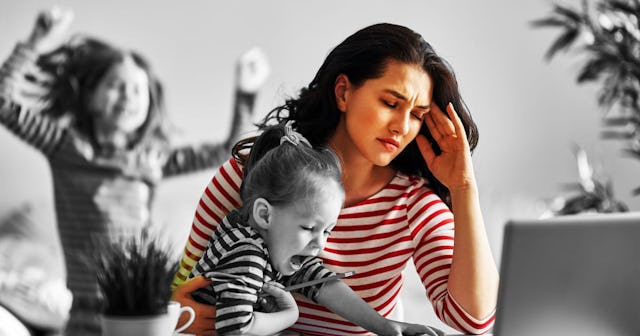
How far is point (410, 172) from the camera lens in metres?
1.95

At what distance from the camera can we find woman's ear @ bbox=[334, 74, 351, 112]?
184 centimetres

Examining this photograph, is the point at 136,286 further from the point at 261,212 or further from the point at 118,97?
the point at 118,97

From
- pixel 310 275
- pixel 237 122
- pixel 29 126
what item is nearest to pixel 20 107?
pixel 29 126

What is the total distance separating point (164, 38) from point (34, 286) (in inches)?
48.5

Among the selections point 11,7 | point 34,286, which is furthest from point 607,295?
point 11,7

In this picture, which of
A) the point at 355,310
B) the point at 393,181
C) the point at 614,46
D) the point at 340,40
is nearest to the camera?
the point at 355,310

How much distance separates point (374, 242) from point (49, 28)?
2374mm

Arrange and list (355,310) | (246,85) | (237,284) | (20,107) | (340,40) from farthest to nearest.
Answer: (340,40) → (246,85) → (20,107) → (355,310) → (237,284)

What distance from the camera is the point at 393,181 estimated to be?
1.93 metres

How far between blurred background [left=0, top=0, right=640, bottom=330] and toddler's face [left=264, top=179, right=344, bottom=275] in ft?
7.14

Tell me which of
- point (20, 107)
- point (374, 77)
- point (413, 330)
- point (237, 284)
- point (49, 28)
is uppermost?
point (49, 28)

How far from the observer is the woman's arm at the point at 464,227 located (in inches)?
68.1

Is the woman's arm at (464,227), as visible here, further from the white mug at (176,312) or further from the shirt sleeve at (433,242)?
the white mug at (176,312)

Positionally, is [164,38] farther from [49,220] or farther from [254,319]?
[254,319]
